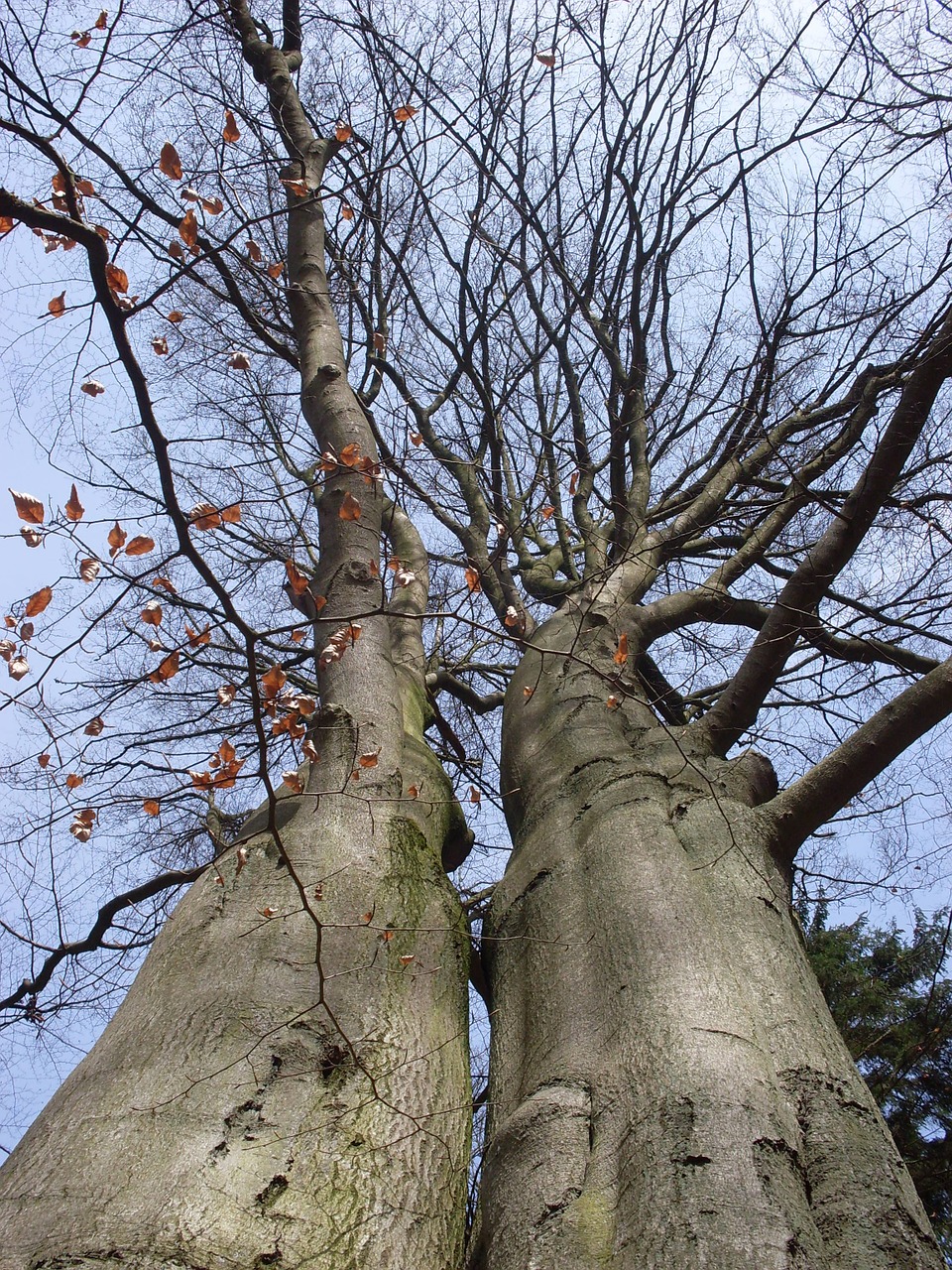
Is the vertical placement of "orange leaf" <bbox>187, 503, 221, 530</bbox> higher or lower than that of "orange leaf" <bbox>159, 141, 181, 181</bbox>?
lower

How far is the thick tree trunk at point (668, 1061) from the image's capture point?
1176 mm

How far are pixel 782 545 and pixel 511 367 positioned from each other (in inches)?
73.0

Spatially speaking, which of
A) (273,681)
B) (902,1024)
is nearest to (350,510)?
(273,681)

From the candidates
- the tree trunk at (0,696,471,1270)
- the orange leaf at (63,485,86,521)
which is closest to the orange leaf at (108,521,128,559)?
the orange leaf at (63,485,86,521)

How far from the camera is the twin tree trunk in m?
1.20

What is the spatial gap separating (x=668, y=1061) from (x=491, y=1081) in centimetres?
57

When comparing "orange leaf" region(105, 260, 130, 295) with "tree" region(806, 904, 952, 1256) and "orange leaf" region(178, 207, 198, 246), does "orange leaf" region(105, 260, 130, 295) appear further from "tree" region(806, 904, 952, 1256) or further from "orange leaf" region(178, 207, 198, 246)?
"tree" region(806, 904, 952, 1256)

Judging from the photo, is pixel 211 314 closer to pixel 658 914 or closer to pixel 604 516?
pixel 604 516

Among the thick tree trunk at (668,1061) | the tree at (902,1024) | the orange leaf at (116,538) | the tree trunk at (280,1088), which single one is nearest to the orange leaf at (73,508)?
the orange leaf at (116,538)

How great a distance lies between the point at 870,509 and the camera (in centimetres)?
248

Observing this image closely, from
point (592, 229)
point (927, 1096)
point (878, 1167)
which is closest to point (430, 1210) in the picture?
point (878, 1167)

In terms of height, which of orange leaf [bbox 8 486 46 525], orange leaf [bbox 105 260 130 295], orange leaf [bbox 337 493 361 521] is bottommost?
orange leaf [bbox 8 486 46 525]

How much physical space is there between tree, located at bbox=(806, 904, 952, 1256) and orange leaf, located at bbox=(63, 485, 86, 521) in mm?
→ 3081

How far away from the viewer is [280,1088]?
4.91 feet
